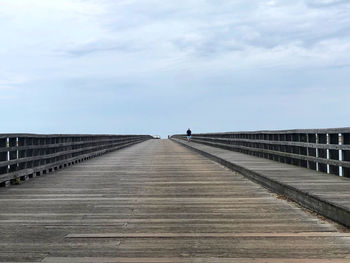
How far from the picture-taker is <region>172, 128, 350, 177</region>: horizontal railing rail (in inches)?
418

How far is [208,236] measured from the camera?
5.96 meters

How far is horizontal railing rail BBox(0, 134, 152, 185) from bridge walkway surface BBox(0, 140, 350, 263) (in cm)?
96

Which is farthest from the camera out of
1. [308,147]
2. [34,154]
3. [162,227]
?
[34,154]

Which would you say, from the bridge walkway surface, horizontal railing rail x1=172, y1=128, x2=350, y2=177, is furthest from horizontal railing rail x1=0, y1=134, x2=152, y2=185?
horizontal railing rail x1=172, y1=128, x2=350, y2=177

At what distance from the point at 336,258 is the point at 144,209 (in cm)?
392

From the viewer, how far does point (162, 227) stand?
6500 millimetres

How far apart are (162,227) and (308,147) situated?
7347mm

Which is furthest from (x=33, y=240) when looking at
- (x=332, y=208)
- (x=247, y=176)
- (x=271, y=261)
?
(x=247, y=176)

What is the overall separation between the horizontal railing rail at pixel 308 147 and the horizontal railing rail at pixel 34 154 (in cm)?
802

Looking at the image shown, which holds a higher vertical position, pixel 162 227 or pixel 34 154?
pixel 34 154

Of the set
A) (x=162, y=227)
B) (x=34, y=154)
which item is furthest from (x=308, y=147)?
(x=34, y=154)

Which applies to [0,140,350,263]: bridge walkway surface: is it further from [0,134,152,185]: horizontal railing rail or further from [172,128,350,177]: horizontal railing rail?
[172,128,350,177]: horizontal railing rail

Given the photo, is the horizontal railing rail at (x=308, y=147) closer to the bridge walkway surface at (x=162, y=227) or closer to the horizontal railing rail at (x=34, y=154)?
the bridge walkway surface at (x=162, y=227)

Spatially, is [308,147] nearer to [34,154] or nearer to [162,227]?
[162,227]
